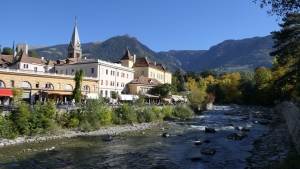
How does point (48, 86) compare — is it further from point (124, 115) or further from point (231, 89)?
point (231, 89)

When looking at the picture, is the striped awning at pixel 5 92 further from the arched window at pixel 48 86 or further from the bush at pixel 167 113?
the bush at pixel 167 113

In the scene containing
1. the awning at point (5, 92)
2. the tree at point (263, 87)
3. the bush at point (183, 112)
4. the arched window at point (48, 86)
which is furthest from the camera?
the tree at point (263, 87)

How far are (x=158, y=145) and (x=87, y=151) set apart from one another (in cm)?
568

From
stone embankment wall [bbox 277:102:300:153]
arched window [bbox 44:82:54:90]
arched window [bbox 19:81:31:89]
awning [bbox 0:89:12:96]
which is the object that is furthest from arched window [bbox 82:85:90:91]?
stone embankment wall [bbox 277:102:300:153]

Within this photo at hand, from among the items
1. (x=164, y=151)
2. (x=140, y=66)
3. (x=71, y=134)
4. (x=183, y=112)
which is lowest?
(x=164, y=151)

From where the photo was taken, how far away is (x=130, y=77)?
193ft

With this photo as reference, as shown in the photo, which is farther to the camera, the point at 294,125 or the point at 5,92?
the point at 5,92

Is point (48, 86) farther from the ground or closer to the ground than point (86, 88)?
farther from the ground

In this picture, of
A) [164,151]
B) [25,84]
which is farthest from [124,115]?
[25,84]

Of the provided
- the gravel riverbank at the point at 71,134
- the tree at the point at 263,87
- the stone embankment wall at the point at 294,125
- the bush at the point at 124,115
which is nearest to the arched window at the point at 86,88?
the bush at the point at 124,115

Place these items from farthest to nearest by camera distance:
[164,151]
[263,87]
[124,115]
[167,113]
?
[263,87]
[167,113]
[124,115]
[164,151]

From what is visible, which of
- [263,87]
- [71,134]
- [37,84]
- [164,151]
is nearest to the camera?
[164,151]

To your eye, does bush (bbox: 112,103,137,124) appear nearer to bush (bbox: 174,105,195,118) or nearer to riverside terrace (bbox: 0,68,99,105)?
riverside terrace (bbox: 0,68,99,105)

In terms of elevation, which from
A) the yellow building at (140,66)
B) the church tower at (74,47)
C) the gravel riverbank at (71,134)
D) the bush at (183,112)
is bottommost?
the gravel riverbank at (71,134)
